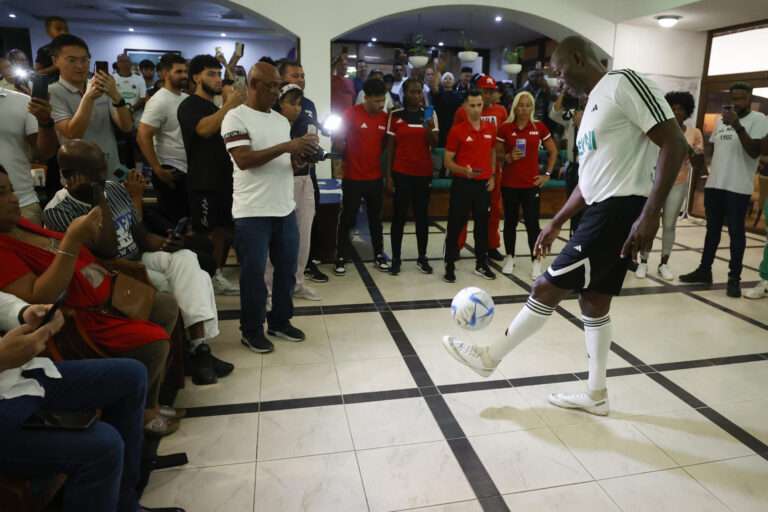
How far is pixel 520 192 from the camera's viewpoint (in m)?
4.25

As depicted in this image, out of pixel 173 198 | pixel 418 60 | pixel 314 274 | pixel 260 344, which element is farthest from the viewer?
pixel 418 60

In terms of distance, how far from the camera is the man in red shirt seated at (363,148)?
407 cm

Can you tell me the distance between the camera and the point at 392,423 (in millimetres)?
2236

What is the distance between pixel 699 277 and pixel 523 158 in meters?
1.73

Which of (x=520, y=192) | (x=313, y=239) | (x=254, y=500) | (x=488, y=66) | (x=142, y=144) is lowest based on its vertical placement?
(x=254, y=500)

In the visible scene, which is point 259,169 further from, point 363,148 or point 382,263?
point 382,263

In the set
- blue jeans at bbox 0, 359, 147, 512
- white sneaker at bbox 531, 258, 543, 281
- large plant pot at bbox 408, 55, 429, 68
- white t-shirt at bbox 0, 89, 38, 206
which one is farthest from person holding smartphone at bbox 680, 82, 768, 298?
white t-shirt at bbox 0, 89, 38, 206

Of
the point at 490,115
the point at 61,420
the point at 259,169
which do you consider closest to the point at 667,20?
the point at 490,115

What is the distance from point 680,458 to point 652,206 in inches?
38.6

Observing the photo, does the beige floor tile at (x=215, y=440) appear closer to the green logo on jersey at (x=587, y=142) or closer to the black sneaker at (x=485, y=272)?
the green logo on jersey at (x=587, y=142)

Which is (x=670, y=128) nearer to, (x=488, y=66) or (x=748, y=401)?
(x=748, y=401)

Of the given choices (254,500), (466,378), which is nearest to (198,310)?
(254,500)

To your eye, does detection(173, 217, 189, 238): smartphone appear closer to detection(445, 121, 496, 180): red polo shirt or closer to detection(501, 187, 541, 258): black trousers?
detection(445, 121, 496, 180): red polo shirt

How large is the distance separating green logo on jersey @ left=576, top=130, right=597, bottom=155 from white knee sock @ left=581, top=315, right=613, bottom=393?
67 cm
